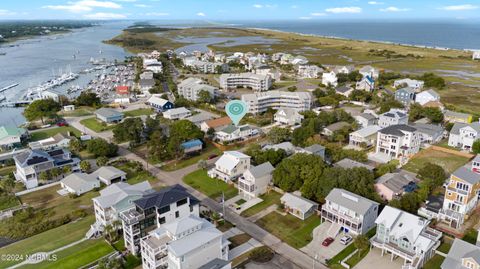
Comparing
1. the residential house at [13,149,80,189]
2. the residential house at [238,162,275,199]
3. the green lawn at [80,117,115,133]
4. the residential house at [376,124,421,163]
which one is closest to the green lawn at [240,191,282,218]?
the residential house at [238,162,275,199]

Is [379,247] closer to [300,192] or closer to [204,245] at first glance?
[300,192]

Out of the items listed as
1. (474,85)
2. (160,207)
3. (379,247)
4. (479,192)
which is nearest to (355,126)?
(479,192)

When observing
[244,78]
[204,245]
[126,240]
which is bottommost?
[126,240]

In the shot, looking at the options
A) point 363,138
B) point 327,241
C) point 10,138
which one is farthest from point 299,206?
point 10,138

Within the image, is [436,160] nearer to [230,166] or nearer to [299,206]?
[299,206]

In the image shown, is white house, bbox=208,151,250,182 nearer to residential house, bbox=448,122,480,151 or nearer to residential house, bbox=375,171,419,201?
residential house, bbox=375,171,419,201

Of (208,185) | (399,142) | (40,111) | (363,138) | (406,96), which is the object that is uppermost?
(406,96)
